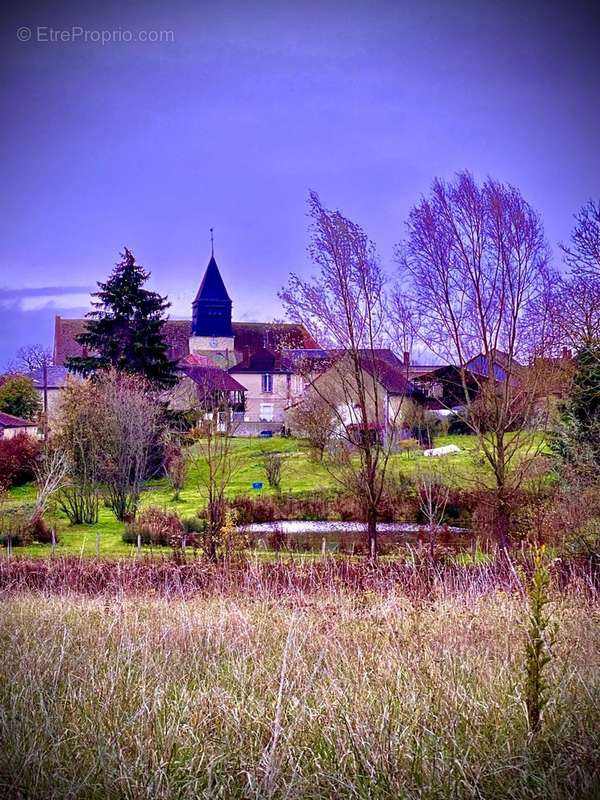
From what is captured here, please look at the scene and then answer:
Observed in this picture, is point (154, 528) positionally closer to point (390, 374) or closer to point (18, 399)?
point (390, 374)

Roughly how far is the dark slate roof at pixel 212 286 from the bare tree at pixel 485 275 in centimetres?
2359

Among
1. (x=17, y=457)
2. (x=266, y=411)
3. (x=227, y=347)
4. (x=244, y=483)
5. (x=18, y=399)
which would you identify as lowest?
(x=244, y=483)

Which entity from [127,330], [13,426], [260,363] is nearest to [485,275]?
[127,330]

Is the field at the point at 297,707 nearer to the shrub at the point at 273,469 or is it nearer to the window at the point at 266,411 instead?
the shrub at the point at 273,469

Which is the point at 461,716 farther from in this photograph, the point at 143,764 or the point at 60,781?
the point at 60,781

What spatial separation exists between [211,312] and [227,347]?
56.6 inches

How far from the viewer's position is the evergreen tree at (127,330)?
16.3 m

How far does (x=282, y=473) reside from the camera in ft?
47.6

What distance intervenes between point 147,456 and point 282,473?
258cm

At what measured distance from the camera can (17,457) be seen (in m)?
13.3

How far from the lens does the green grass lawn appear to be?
1050 cm

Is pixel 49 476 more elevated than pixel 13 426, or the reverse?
pixel 13 426

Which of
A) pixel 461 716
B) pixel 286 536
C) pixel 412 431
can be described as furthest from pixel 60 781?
pixel 412 431

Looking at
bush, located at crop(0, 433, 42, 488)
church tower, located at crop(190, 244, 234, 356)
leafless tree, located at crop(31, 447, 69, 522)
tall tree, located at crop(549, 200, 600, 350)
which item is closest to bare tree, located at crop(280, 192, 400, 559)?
tall tree, located at crop(549, 200, 600, 350)
